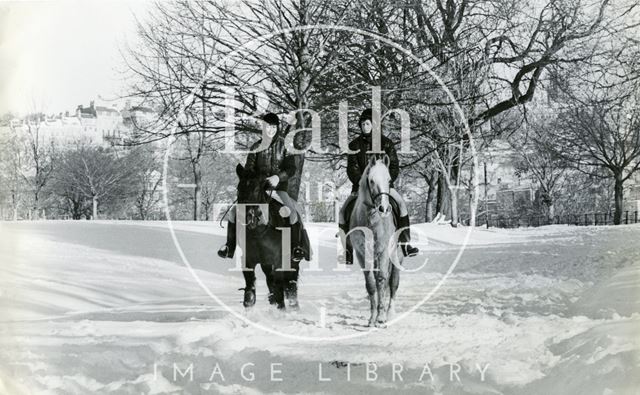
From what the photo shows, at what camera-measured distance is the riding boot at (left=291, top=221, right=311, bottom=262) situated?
541 centimetres

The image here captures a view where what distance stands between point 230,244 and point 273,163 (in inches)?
30.6

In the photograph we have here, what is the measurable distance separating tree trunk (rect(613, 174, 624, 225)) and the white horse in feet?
7.62

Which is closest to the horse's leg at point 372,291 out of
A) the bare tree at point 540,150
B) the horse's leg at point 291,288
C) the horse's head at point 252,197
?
the horse's leg at point 291,288

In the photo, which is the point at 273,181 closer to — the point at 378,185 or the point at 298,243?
the point at 298,243

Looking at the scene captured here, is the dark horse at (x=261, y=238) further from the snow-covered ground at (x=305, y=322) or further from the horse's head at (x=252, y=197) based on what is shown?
the snow-covered ground at (x=305, y=322)

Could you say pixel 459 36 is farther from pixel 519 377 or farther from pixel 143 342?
pixel 143 342

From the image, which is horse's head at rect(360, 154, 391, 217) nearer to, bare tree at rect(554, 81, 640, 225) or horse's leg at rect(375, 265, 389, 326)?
horse's leg at rect(375, 265, 389, 326)

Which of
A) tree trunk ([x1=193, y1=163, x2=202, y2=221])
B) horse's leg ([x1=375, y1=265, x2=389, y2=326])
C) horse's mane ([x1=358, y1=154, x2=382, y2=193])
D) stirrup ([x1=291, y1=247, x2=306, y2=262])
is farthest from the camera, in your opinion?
tree trunk ([x1=193, y1=163, x2=202, y2=221])

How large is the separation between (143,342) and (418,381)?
213 centimetres

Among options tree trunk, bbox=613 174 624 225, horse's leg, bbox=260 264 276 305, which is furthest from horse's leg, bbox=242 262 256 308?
tree trunk, bbox=613 174 624 225

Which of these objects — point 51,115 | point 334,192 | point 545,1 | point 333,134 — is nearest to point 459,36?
point 545,1

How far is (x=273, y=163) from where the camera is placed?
5.47 metres

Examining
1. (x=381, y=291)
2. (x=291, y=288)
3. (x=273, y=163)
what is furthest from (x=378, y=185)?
(x=291, y=288)

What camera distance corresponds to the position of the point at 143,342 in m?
4.97
